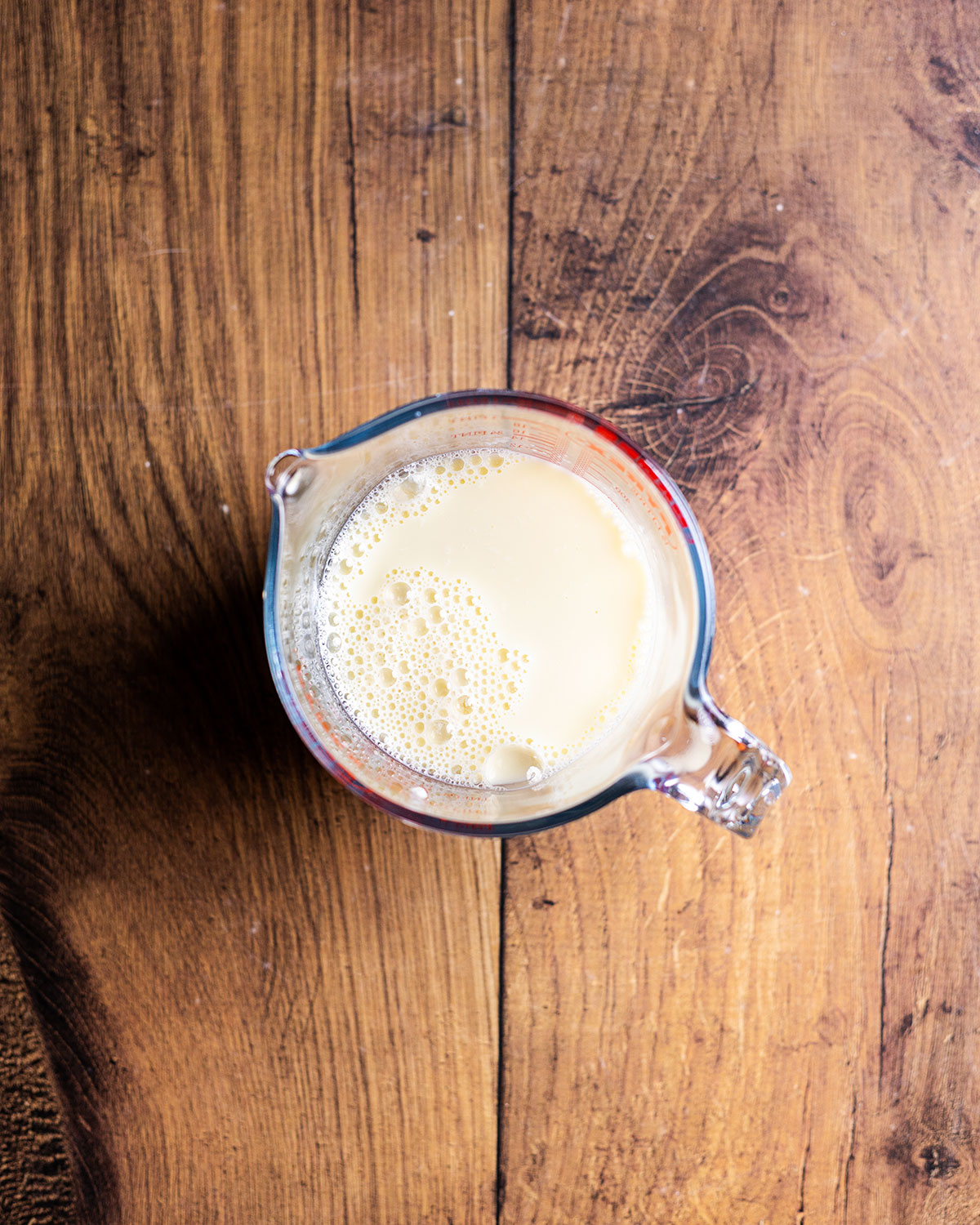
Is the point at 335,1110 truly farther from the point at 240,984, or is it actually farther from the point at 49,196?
the point at 49,196

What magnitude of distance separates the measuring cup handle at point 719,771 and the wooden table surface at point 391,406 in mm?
161

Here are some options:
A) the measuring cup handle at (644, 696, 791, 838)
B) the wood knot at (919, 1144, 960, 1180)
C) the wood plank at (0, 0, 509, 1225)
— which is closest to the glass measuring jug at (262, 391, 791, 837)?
the measuring cup handle at (644, 696, 791, 838)

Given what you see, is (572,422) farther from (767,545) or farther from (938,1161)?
(938,1161)

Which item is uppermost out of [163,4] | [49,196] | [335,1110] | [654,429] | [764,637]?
[163,4]

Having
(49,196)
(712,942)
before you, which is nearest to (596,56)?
(49,196)

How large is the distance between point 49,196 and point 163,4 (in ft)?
0.52

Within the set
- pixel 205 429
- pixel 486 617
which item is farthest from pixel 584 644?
pixel 205 429

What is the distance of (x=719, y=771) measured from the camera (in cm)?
51

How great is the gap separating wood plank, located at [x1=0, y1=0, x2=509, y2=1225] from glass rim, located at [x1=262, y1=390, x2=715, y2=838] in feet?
0.43

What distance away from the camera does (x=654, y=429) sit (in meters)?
0.67

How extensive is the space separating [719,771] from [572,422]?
21 cm

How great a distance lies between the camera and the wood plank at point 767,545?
26.4 inches

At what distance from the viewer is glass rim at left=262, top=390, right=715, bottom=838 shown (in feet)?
1.72

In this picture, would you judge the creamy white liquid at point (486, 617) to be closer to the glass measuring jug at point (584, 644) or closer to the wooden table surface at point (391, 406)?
the glass measuring jug at point (584, 644)
